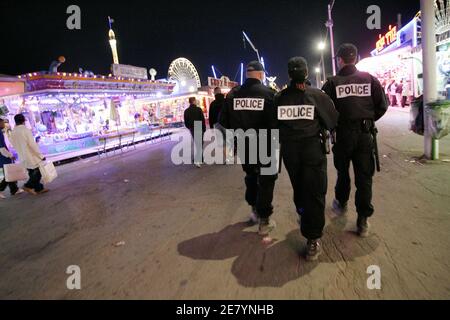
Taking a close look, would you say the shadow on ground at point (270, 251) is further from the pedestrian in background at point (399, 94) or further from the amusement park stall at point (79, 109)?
the pedestrian in background at point (399, 94)

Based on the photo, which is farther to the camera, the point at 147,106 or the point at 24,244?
the point at 147,106

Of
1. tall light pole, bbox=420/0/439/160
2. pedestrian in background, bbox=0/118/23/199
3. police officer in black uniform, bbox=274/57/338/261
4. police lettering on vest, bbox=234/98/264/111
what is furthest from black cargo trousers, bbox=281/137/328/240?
pedestrian in background, bbox=0/118/23/199

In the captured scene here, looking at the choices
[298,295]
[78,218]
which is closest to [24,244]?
[78,218]

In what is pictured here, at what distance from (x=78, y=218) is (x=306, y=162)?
13.2 feet

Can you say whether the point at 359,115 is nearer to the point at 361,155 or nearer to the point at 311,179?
the point at 361,155

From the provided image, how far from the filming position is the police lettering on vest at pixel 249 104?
3.73m

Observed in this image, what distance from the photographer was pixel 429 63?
6.29m

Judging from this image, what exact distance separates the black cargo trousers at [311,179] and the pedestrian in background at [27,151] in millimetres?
6349

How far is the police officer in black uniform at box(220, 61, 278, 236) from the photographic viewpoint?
371cm

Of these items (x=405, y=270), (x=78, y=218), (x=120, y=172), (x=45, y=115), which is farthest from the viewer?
(x=45, y=115)

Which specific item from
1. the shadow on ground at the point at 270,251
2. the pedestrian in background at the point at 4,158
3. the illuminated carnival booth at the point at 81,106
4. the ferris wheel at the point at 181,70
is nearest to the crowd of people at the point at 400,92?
the illuminated carnival booth at the point at 81,106

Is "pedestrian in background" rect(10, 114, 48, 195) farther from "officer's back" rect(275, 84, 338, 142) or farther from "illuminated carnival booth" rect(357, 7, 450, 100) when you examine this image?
"illuminated carnival booth" rect(357, 7, 450, 100)

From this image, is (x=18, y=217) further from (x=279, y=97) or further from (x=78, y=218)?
(x=279, y=97)

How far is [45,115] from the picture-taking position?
17.6m
